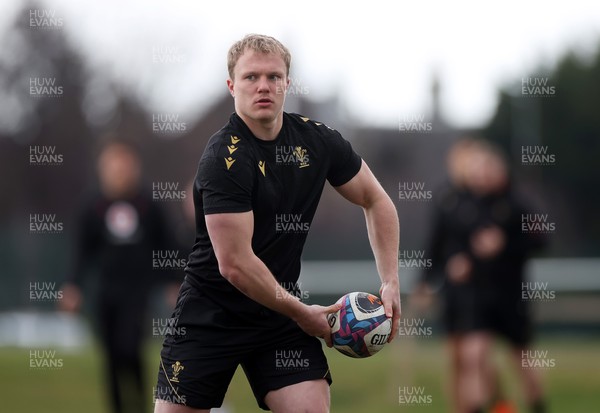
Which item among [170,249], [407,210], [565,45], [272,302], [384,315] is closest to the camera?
[272,302]

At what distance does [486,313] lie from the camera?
11430 millimetres

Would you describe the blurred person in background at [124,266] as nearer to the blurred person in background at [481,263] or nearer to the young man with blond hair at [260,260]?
the blurred person in background at [481,263]

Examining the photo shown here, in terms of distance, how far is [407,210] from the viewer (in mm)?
33812

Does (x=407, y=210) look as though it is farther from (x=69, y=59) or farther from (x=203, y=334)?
(x=203, y=334)

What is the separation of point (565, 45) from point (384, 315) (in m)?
34.9

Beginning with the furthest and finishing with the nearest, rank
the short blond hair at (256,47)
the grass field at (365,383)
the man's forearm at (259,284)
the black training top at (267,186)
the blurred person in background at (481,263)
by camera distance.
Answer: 1. the grass field at (365,383)
2. the blurred person in background at (481,263)
3. the short blond hair at (256,47)
4. the black training top at (267,186)
5. the man's forearm at (259,284)

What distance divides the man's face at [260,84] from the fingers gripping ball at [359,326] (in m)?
1.04

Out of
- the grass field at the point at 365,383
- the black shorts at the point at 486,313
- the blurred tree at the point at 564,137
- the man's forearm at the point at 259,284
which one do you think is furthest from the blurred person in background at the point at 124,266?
the blurred tree at the point at 564,137

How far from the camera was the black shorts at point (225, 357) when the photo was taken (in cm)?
570

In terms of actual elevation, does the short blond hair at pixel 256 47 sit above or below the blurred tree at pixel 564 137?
above

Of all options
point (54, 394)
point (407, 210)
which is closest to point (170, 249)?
point (54, 394)

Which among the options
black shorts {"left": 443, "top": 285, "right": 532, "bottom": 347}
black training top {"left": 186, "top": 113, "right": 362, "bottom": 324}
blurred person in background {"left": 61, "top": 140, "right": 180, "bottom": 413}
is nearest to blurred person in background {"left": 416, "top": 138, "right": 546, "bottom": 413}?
black shorts {"left": 443, "top": 285, "right": 532, "bottom": 347}

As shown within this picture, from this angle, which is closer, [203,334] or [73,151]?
[203,334]

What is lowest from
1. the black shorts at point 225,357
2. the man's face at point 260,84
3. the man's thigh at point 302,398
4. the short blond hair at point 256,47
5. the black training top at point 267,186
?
the man's thigh at point 302,398
